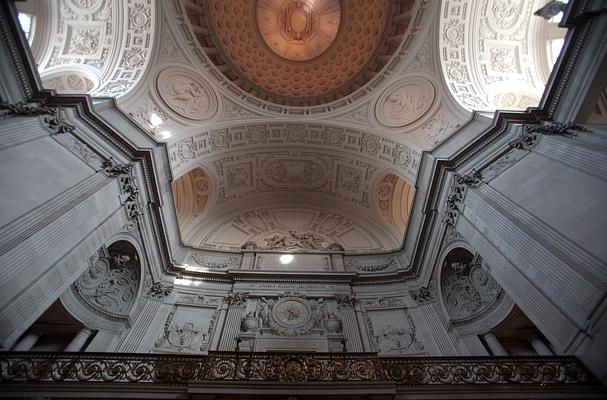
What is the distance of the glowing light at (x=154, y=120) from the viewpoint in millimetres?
11487

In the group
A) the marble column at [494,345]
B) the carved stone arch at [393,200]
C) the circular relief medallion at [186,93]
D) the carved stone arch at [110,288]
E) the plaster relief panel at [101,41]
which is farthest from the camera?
the carved stone arch at [393,200]

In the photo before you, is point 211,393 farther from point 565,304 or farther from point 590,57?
point 590,57

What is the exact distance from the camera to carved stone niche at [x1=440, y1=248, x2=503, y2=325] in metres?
9.39

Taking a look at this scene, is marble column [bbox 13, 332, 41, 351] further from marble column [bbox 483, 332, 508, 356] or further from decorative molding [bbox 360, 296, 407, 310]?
marble column [bbox 483, 332, 508, 356]

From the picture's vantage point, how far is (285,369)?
5.98m

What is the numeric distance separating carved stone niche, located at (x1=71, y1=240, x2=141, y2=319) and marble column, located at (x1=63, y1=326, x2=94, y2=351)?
1.87ft

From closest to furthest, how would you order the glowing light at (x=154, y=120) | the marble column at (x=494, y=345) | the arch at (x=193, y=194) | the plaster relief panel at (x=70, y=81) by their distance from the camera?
the marble column at (x=494, y=345), the plaster relief panel at (x=70, y=81), the glowing light at (x=154, y=120), the arch at (x=193, y=194)

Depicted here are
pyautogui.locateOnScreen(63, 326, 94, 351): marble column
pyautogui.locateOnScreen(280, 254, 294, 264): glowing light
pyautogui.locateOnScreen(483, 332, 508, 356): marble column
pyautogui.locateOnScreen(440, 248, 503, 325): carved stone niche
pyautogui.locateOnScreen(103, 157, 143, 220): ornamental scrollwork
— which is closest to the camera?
pyautogui.locateOnScreen(63, 326, 94, 351): marble column

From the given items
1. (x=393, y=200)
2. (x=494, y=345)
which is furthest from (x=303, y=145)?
(x=494, y=345)

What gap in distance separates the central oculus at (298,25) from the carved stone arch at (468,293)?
1049cm

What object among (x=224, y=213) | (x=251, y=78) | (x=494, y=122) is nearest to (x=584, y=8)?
(x=494, y=122)

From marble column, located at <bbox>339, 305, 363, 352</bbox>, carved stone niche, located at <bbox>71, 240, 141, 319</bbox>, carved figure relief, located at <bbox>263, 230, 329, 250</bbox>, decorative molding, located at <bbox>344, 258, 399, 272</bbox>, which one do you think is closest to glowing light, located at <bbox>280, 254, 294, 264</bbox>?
carved figure relief, located at <bbox>263, 230, 329, 250</bbox>

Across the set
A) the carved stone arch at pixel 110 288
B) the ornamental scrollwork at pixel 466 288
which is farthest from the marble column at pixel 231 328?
the ornamental scrollwork at pixel 466 288

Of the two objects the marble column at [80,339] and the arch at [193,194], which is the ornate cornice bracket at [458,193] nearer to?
the arch at [193,194]
